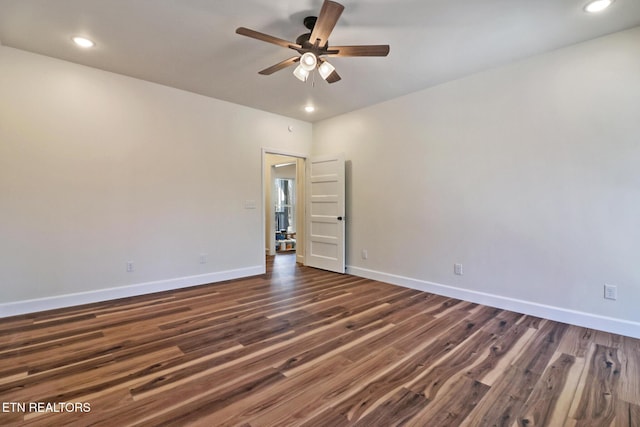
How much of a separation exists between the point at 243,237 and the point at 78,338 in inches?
96.0

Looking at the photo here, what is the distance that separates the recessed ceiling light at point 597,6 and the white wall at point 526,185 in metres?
0.58

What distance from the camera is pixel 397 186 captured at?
434 centimetres

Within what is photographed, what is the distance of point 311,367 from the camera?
209cm

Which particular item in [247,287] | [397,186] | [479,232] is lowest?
[247,287]

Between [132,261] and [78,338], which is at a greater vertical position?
[132,261]

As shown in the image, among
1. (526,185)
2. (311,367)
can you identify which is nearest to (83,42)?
(311,367)

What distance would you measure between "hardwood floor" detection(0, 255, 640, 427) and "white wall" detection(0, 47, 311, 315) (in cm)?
52

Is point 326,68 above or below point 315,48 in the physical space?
below

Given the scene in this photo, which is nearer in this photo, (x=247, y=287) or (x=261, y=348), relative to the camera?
(x=261, y=348)

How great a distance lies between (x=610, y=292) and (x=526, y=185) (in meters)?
1.21

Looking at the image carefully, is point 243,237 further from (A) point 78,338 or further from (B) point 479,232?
(B) point 479,232

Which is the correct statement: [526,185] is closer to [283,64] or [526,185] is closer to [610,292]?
[610,292]

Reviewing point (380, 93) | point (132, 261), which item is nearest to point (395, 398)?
point (132, 261)

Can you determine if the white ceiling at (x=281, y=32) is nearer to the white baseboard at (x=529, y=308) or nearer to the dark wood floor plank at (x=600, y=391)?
the white baseboard at (x=529, y=308)
